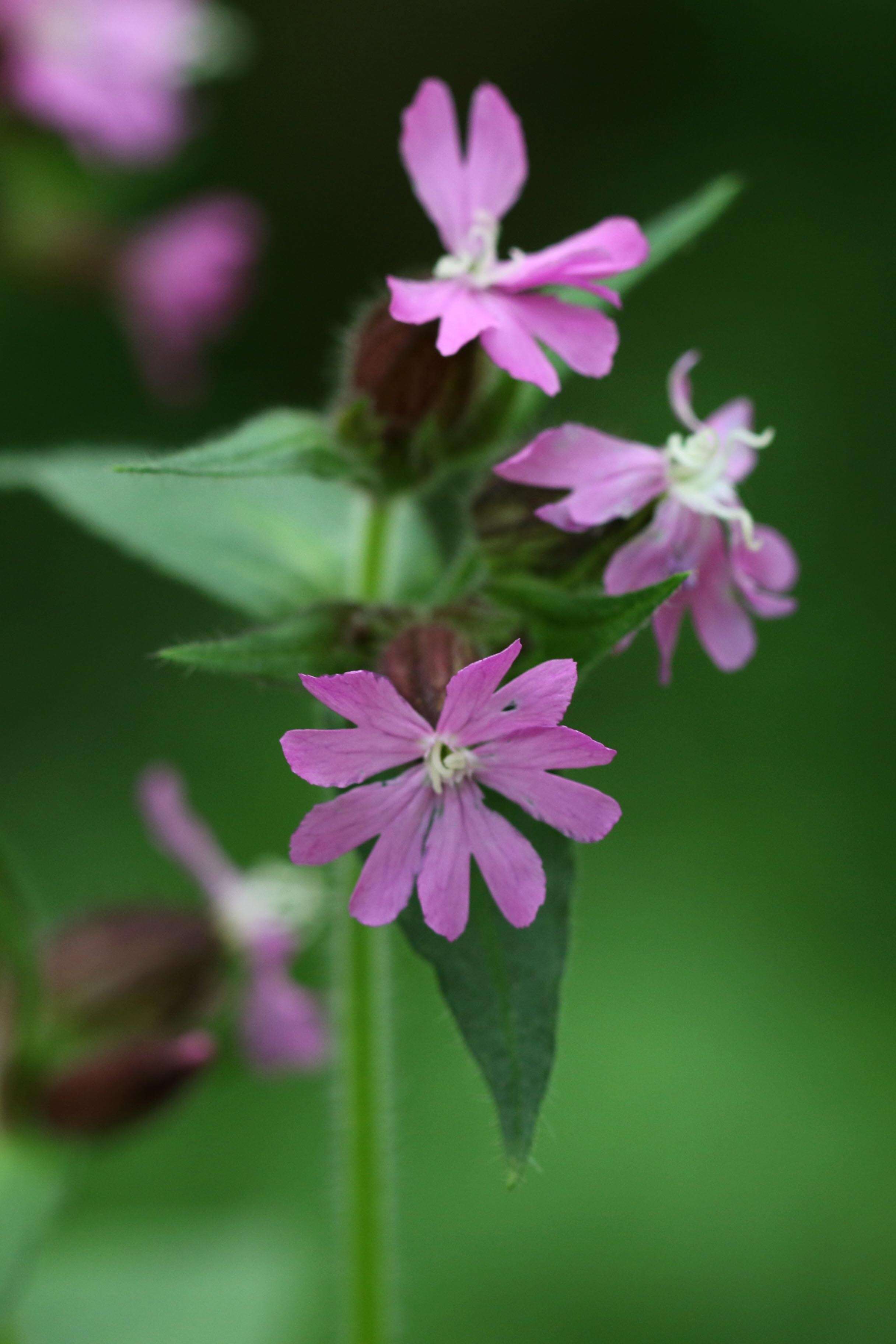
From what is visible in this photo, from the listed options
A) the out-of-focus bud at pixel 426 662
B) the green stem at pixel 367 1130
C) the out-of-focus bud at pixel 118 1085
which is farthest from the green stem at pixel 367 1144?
the out-of-focus bud at pixel 426 662

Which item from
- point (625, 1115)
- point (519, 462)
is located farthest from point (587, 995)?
point (519, 462)

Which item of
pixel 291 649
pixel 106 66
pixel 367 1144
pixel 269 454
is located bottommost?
pixel 367 1144

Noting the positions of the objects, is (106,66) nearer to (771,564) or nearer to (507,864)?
(771,564)

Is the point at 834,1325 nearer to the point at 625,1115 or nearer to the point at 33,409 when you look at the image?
the point at 625,1115

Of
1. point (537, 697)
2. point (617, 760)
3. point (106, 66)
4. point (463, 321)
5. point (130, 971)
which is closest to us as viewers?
point (537, 697)

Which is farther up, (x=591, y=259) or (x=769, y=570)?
(x=591, y=259)

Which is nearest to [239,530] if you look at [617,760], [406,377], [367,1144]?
[406,377]
